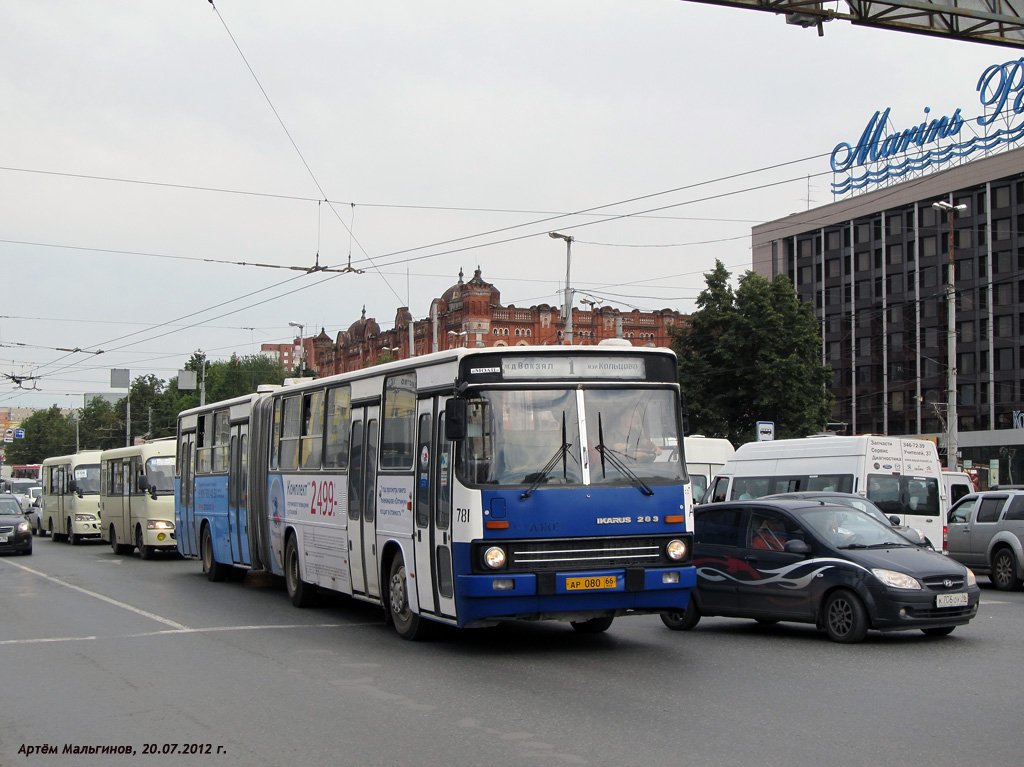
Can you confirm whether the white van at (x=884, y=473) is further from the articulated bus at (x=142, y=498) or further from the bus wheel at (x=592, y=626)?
the articulated bus at (x=142, y=498)

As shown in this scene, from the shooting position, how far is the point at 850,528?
1266 centimetres

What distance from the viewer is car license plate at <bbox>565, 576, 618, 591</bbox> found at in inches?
420

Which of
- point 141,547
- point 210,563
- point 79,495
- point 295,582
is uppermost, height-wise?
point 79,495

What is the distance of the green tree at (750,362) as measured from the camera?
1825 inches

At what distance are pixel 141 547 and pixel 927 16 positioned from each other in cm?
2341

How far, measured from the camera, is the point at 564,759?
6781 millimetres

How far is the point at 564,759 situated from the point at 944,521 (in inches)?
666

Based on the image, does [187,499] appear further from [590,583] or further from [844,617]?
[844,617]

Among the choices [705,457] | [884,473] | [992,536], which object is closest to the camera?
[992,536]

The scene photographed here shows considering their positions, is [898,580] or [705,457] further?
[705,457]

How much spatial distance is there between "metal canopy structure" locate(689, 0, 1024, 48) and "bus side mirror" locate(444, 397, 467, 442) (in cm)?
445

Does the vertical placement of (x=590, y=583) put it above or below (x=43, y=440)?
below

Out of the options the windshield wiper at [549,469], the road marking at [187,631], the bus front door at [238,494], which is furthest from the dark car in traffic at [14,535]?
the windshield wiper at [549,469]

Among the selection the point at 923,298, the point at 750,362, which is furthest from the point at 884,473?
the point at 923,298
